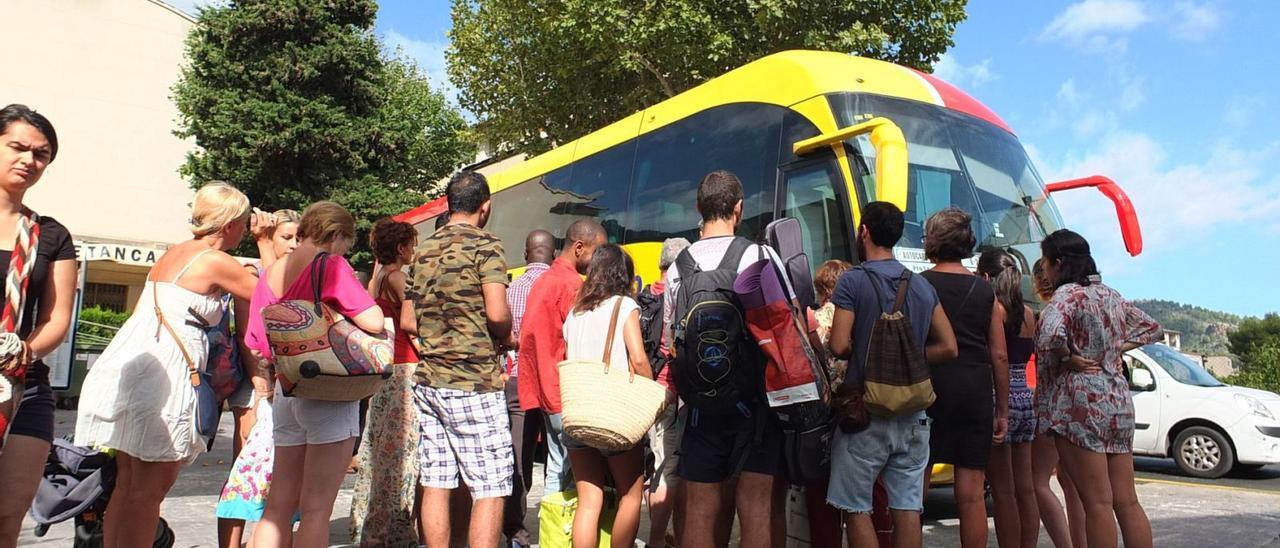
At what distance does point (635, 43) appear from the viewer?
772 inches

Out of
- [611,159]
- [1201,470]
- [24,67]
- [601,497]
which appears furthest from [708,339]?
[24,67]

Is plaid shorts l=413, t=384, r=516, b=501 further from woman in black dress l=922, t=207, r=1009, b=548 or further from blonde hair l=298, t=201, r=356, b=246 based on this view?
woman in black dress l=922, t=207, r=1009, b=548

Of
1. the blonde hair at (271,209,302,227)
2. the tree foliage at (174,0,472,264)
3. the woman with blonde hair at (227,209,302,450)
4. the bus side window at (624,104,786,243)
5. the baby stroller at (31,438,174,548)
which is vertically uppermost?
the tree foliage at (174,0,472,264)

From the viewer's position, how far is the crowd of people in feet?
13.0

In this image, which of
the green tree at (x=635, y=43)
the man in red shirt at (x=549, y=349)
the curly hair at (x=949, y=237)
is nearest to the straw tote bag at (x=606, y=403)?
the man in red shirt at (x=549, y=349)

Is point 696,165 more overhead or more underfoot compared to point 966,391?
more overhead

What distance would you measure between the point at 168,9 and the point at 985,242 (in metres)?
38.8

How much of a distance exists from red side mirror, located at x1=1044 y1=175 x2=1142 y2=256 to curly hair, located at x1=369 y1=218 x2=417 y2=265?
5490mm

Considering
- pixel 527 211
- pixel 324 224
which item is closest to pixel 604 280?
pixel 324 224

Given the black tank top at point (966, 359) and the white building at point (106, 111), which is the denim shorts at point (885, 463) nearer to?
the black tank top at point (966, 359)

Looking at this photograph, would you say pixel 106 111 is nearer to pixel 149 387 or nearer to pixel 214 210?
pixel 214 210

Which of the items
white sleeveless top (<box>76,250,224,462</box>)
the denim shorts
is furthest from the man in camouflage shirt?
the denim shorts

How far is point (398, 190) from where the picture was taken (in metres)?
24.1

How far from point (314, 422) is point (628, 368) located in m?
1.42
